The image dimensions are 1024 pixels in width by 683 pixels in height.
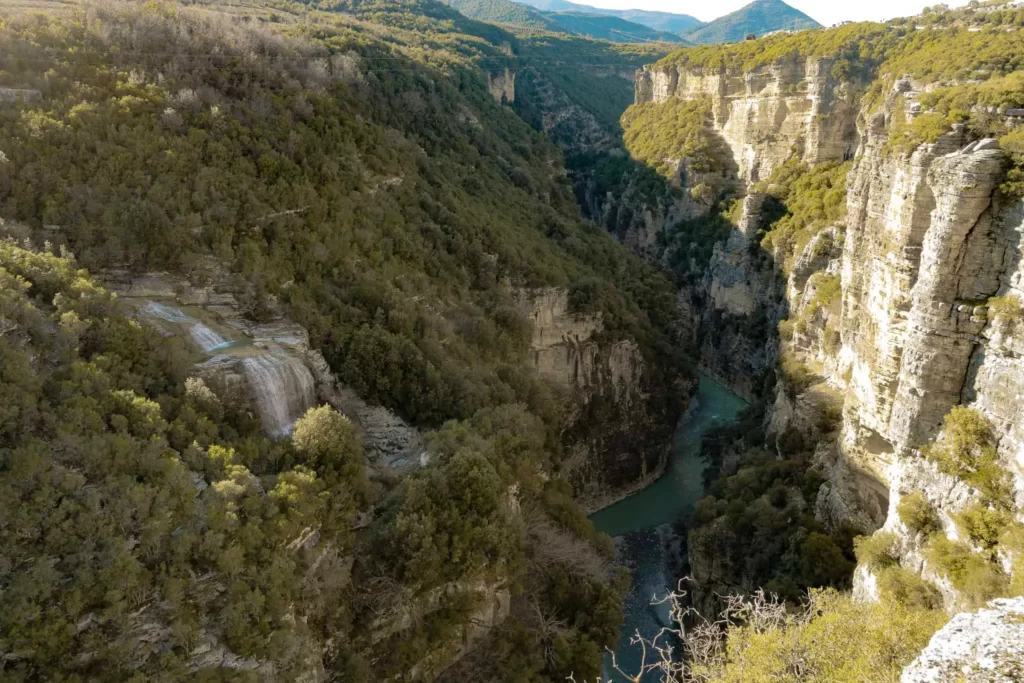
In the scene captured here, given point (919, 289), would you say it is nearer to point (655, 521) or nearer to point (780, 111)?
point (655, 521)

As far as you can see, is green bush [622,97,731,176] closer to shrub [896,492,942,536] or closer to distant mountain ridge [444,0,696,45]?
shrub [896,492,942,536]

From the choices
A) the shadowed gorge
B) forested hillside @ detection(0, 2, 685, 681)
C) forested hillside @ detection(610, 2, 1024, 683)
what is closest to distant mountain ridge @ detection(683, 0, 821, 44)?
forested hillside @ detection(610, 2, 1024, 683)

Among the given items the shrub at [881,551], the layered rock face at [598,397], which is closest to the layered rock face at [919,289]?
the shrub at [881,551]

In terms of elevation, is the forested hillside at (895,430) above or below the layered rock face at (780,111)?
below

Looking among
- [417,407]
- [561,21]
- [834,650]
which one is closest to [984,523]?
[834,650]

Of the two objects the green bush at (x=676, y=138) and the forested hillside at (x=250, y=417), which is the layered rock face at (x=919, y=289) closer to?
the forested hillside at (x=250, y=417)

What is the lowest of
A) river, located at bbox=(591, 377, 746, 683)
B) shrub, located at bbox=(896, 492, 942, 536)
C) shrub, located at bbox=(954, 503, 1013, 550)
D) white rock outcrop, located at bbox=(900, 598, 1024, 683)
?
river, located at bbox=(591, 377, 746, 683)
